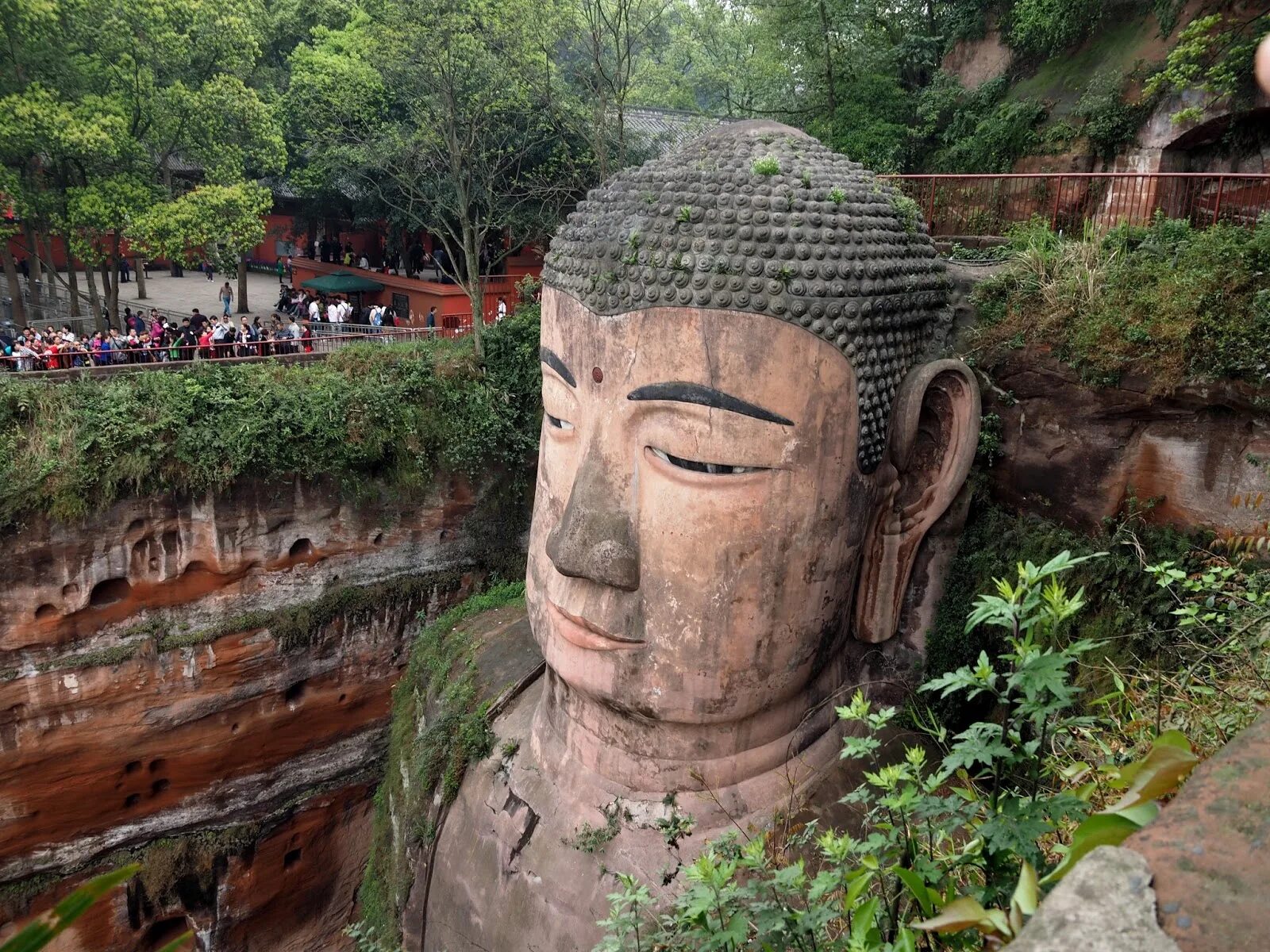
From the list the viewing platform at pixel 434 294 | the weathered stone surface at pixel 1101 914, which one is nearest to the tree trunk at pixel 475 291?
the viewing platform at pixel 434 294

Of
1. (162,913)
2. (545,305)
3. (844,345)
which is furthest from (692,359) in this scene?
(162,913)

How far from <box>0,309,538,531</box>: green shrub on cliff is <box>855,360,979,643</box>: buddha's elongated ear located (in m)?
6.37

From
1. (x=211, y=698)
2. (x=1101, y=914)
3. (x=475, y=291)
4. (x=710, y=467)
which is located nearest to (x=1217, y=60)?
(x=710, y=467)

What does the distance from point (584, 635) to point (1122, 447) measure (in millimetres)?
3177

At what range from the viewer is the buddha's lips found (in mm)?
4840

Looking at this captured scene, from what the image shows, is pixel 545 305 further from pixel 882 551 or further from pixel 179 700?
pixel 179 700

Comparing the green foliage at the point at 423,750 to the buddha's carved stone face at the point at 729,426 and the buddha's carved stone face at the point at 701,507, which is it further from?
the buddha's carved stone face at the point at 701,507

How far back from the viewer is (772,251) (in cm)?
459

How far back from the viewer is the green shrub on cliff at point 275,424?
29.7 feet

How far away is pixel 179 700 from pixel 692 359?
773 centimetres

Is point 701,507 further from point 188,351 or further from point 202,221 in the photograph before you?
point 202,221

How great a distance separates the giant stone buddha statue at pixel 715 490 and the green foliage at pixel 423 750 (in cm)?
Result: 80

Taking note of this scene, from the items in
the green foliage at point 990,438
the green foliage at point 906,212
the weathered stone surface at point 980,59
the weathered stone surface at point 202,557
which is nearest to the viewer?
the green foliage at point 906,212

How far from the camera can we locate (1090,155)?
10.0 meters
